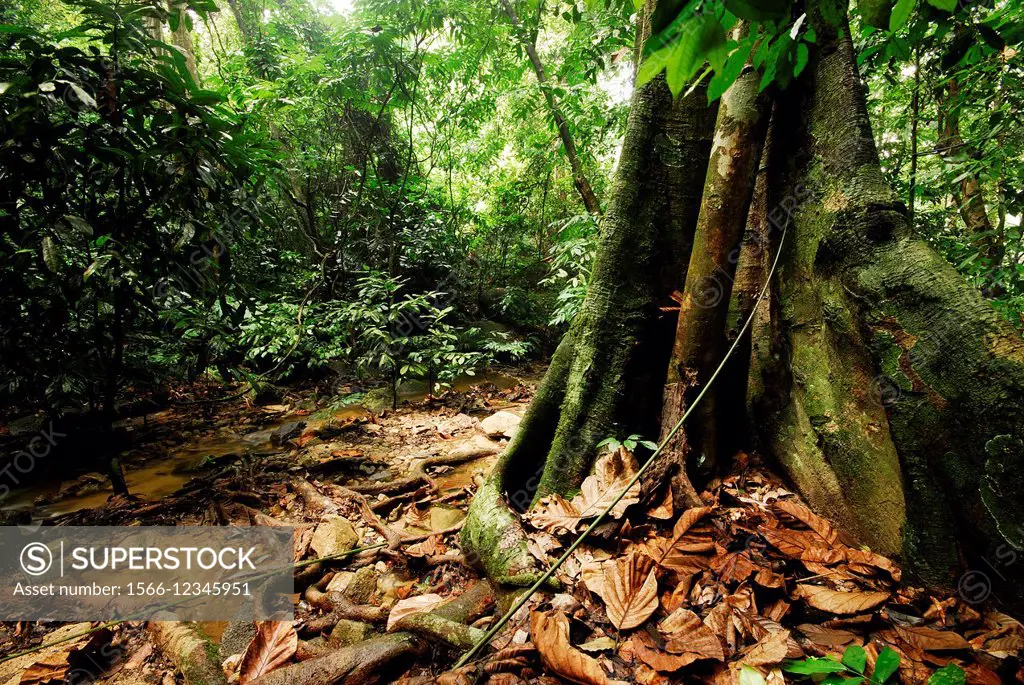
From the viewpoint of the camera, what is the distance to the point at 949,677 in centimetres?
104

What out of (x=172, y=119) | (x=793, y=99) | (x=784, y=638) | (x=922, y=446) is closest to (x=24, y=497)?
(x=172, y=119)

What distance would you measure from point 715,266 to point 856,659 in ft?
5.82

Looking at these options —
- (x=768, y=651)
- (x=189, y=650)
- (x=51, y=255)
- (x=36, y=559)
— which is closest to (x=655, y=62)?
(x=768, y=651)

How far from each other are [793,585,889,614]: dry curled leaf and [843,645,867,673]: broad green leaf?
37 cm

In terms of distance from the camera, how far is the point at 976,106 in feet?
11.9

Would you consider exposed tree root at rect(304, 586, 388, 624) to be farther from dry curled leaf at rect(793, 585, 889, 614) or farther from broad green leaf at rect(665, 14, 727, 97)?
broad green leaf at rect(665, 14, 727, 97)

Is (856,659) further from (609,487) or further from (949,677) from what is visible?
(609,487)

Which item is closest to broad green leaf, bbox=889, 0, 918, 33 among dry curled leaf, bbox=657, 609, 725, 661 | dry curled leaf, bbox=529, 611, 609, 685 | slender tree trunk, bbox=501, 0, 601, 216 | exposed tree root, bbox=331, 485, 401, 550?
dry curled leaf, bbox=657, 609, 725, 661

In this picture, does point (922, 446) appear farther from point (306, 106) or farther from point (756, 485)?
point (306, 106)

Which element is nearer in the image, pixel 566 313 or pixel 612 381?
pixel 612 381

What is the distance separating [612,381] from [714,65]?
5.82 feet

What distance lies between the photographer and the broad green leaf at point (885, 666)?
3.35 feet

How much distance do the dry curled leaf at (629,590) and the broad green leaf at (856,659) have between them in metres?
0.55

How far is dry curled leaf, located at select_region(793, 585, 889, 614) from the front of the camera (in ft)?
4.61
